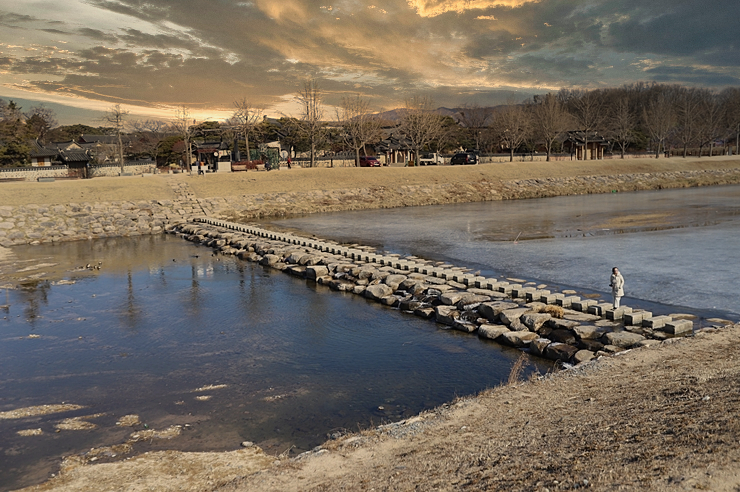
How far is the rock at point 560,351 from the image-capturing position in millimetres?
9859

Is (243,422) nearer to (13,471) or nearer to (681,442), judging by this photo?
(13,471)

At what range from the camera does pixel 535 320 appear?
11336mm

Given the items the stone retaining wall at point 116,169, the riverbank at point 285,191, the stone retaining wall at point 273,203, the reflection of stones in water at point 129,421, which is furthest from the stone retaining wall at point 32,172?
the reflection of stones in water at point 129,421

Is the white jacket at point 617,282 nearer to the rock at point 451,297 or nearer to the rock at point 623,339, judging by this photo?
the rock at point 623,339

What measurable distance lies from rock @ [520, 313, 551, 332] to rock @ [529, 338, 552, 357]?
0.53m

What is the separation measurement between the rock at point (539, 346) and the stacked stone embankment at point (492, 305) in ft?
0.07

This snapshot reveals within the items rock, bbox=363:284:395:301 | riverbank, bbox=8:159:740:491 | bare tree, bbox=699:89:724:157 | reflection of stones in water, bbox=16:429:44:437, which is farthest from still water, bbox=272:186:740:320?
bare tree, bbox=699:89:724:157

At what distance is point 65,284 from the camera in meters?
18.9

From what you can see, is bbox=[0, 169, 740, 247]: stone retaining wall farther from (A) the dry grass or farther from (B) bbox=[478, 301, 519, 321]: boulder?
(A) the dry grass

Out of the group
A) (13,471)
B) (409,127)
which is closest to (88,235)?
(13,471)

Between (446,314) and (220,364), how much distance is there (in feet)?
17.7

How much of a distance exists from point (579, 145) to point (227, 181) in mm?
64766

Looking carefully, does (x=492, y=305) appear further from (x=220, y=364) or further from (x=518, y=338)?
(x=220, y=364)

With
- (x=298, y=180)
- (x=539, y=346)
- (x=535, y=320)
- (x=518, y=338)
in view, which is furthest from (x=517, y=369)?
(x=298, y=180)
